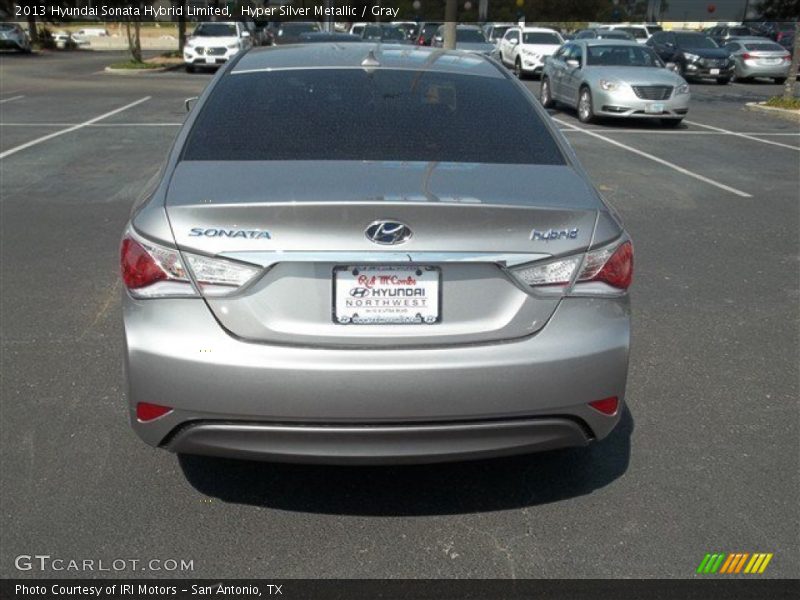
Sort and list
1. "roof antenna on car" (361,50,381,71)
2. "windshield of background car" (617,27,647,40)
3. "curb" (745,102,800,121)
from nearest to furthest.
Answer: "roof antenna on car" (361,50,381,71) < "curb" (745,102,800,121) < "windshield of background car" (617,27,647,40)

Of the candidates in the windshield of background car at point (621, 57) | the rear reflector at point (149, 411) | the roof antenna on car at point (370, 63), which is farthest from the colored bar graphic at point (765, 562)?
the windshield of background car at point (621, 57)

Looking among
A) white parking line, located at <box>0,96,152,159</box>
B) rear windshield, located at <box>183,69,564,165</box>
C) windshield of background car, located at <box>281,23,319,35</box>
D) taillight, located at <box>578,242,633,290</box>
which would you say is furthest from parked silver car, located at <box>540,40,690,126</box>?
taillight, located at <box>578,242,633,290</box>

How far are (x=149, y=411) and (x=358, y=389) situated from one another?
0.77 meters

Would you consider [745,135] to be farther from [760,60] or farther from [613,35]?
[613,35]

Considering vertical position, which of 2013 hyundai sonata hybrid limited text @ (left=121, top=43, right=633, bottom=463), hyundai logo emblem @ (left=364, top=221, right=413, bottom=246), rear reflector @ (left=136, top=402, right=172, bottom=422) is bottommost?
rear reflector @ (left=136, top=402, right=172, bottom=422)

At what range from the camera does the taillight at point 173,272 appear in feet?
10.2

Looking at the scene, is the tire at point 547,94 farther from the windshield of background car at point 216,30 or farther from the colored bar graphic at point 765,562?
the colored bar graphic at point 765,562

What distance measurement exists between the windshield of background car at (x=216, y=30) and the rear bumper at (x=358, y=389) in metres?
29.7

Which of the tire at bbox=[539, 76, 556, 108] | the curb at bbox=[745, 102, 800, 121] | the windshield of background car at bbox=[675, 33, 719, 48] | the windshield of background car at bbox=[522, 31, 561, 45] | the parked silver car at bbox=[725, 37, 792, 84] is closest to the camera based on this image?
the curb at bbox=[745, 102, 800, 121]

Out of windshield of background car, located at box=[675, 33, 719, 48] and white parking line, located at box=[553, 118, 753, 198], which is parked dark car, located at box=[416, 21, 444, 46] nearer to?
windshield of background car, located at box=[675, 33, 719, 48]

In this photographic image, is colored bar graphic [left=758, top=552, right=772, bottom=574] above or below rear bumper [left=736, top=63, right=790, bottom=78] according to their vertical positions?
above

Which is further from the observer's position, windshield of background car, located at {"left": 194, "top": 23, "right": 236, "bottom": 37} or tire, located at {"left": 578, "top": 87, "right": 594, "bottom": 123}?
windshield of background car, located at {"left": 194, "top": 23, "right": 236, "bottom": 37}

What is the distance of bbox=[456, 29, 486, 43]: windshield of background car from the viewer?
31837 millimetres

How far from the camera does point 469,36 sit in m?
32.2
